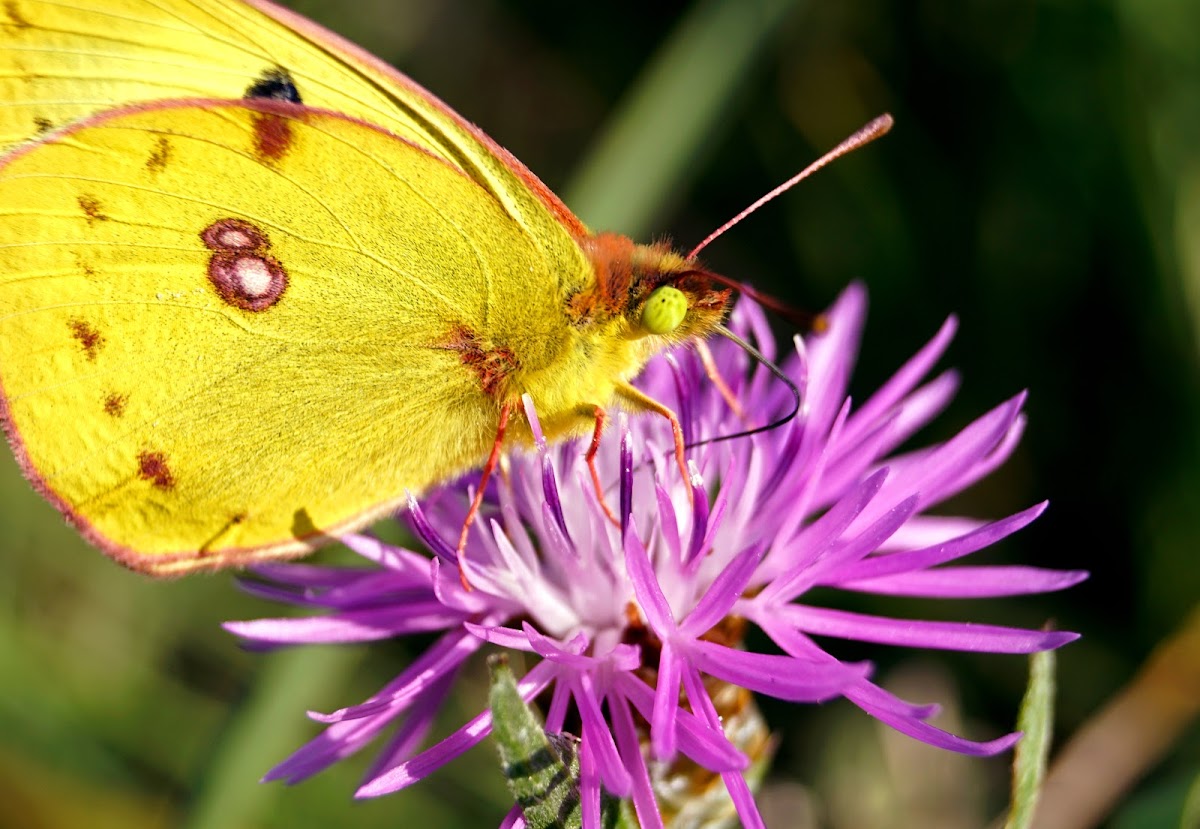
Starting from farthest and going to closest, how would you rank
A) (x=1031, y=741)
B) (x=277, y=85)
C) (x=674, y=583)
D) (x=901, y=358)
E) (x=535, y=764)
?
1. (x=901, y=358)
2. (x=277, y=85)
3. (x=674, y=583)
4. (x=1031, y=741)
5. (x=535, y=764)

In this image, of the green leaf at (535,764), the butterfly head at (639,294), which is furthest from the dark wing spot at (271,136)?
the green leaf at (535,764)

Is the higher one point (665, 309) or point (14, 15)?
point (665, 309)

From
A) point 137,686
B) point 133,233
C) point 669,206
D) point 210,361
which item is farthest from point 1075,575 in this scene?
point 137,686

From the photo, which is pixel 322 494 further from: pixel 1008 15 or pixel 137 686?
pixel 1008 15

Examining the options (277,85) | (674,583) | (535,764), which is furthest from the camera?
(277,85)

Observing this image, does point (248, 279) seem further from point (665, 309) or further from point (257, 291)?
point (665, 309)

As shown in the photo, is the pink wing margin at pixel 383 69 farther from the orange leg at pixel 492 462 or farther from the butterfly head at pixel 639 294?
the orange leg at pixel 492 462

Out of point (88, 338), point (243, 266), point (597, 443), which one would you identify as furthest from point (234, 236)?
point (597, 443)
